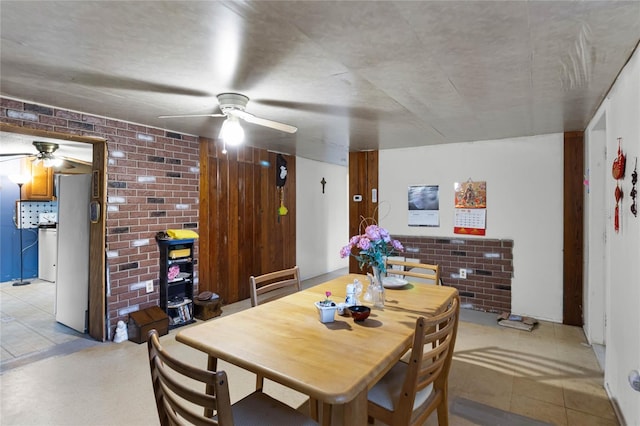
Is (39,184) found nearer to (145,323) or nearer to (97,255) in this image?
(97,255)

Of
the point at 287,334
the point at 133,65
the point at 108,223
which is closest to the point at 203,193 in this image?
the point at 108,223

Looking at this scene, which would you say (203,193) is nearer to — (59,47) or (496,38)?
(59,47)

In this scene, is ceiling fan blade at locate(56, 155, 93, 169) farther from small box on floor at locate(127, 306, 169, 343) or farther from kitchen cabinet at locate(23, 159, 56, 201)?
small box on floor at locate(127, 306, 169, 343)

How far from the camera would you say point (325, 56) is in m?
1.83

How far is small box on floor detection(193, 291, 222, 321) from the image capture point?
3.73 m

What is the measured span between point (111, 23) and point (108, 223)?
221cm

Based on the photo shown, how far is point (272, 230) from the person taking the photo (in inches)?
200

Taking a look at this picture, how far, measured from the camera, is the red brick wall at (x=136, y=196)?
3.18 metres

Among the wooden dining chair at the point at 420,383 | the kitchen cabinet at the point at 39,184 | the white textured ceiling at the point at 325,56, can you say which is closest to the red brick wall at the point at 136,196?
the white textured ceiling at the point at 325,56

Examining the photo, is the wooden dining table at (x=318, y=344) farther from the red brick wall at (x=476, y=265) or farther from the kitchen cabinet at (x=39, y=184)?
the kitchen cabinet at (x=39, y=184)

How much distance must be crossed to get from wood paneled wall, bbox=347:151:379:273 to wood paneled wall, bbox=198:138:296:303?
1.01 meters

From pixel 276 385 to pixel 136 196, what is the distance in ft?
7.56

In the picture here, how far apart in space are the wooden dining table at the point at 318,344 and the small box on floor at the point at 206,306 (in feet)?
6.61

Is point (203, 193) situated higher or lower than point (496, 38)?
lower
